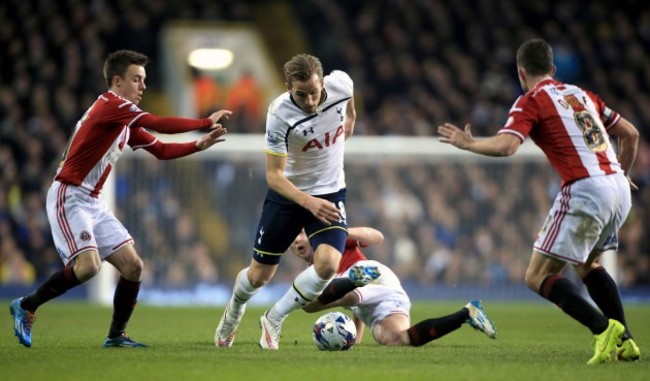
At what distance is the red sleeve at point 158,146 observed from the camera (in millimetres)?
8500

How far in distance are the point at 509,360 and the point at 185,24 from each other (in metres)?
15.9

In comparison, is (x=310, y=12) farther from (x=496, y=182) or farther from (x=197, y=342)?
(x=197, y=342)

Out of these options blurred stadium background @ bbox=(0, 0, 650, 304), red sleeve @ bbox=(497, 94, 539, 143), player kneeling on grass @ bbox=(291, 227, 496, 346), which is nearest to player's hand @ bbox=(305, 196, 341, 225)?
player kneeling on grass @ bbox=(291, 227, 496, 346)

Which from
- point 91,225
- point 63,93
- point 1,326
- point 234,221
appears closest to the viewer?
point 91,225

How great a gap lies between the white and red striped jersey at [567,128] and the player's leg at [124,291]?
2.89 metres

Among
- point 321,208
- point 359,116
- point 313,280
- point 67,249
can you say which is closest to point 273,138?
point 321,208

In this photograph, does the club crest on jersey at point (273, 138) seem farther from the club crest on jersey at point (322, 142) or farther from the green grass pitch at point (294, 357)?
the green grass pitch at point (294, 357)

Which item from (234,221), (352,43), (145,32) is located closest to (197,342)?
(234,221)

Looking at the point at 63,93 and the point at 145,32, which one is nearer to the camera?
the point at 63,93

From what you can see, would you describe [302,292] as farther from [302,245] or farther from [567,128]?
[567,128]

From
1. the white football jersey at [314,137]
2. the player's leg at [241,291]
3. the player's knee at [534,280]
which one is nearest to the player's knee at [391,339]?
the player's leg at [241,291]

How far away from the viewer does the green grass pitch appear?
6.22 meters

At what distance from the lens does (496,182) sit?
57.9 feet

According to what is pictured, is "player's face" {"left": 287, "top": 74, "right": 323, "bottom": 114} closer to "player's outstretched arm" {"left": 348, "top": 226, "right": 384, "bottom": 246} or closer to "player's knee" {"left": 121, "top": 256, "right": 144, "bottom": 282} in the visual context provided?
"player's outstretched arm" {"left": 348, "top": 226, "right": 384, "bottom": 246}
